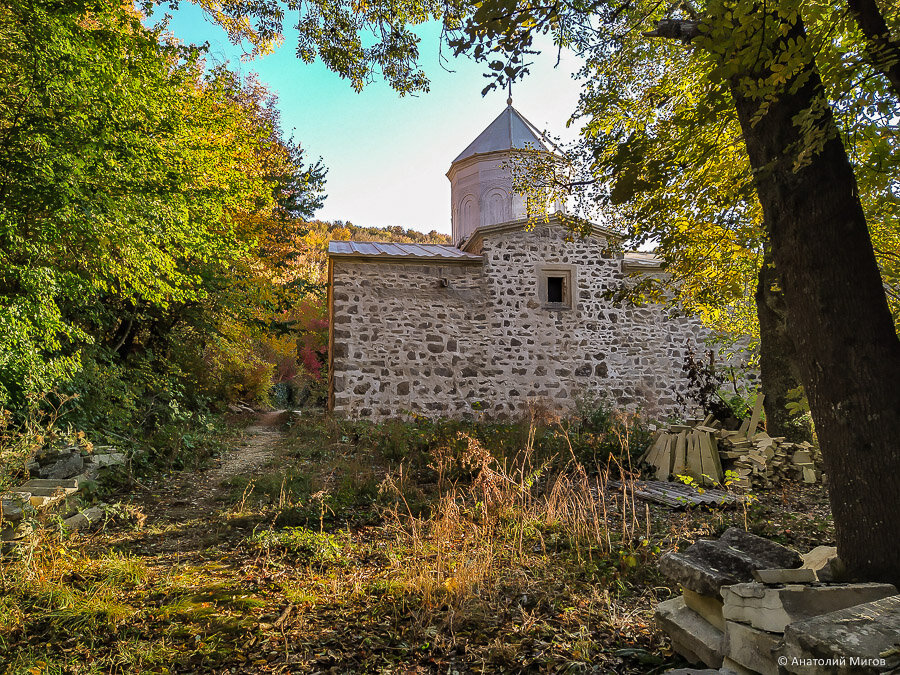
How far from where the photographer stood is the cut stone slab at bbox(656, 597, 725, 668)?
7.87ft

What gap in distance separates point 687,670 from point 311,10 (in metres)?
6.17

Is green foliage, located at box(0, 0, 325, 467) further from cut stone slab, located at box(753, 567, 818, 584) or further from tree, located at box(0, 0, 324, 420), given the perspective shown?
cut stone slab, located at box(753, 567, 818, 584)

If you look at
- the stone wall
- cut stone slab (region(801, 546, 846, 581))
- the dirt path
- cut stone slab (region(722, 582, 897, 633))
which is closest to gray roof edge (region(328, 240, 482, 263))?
the stone wall

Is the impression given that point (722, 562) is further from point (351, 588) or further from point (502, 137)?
point (502, 137)

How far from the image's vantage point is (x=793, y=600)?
2234 millimetres

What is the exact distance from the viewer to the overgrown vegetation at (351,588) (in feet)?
8.86

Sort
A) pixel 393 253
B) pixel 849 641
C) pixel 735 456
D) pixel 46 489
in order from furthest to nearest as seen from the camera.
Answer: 1. pixel 393 253
2. pixel 735 456
3. pixel 46 489
4. pixel 849 641

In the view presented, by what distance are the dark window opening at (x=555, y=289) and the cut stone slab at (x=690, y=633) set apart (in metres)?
10.0

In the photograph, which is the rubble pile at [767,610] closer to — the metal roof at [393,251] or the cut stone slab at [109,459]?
the cut stone slab at [109,459]

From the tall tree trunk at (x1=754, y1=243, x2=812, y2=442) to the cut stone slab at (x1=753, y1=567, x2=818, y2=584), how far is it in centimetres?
532

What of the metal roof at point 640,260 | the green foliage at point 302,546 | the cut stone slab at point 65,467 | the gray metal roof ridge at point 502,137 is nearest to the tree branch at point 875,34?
the green foliage at point 302,546

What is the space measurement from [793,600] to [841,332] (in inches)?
52.1

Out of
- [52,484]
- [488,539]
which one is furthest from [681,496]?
[52,484]

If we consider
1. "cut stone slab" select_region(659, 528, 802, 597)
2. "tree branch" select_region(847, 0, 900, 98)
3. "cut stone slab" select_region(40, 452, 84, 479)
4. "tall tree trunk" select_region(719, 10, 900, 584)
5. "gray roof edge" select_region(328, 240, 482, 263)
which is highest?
"gray roof edge" select_region(328, 240, 482, 263)
